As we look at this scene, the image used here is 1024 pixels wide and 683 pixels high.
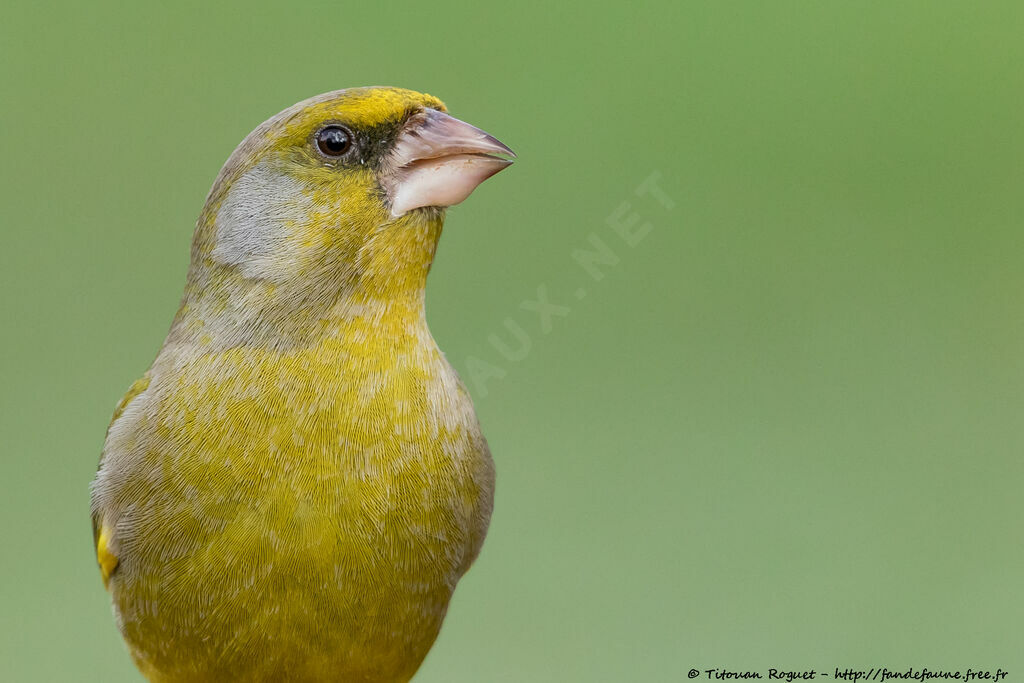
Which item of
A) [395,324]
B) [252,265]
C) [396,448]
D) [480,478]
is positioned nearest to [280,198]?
[252,265]

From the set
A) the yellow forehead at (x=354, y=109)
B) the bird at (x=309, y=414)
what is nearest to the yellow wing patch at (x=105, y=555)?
the bird at (x=309, y=414)

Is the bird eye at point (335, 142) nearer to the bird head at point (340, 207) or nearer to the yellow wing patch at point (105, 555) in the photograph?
the bird head at point (340, 207)

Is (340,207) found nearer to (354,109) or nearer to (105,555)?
(354,109)

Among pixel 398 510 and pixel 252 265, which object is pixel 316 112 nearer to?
pixel 252 265

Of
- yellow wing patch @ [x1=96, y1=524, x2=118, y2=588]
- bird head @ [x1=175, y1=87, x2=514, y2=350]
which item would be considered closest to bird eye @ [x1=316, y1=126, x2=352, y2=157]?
bird head @ [x1=175, y1=87, x2=514, y2=350]

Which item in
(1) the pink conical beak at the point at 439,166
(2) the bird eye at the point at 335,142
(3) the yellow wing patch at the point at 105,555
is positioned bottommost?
(3) the yellow wing patch at the point at 105,555
